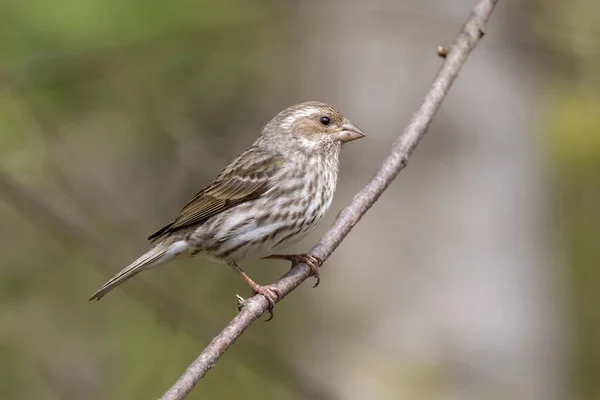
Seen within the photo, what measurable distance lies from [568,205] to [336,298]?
389 centimetres

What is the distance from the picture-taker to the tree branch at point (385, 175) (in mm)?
4066

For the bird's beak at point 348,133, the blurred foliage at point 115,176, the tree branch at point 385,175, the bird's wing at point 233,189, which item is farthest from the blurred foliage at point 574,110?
the bird's wing at point 233,189

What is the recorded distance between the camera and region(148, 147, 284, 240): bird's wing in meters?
6.00

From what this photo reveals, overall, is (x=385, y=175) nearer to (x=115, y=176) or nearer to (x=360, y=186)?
(x=360, y=186)

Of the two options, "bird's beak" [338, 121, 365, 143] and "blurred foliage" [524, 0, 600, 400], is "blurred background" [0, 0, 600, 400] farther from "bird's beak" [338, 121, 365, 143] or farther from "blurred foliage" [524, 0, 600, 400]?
"bird's beak" [338, 121, 365, 143]

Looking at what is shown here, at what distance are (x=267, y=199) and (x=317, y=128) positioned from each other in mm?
666

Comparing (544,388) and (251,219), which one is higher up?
(544,388)

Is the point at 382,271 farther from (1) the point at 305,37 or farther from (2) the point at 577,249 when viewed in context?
(2) the point at 577,249

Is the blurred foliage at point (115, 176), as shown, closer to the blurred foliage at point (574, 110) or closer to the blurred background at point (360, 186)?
the blurred background at point (360, 186)

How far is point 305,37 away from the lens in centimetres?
847

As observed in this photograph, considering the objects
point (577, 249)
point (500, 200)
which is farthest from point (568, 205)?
point (500, 200)

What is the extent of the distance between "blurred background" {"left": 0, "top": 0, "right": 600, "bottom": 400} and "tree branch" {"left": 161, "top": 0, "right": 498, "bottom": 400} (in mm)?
2036

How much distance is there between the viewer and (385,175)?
193 inches

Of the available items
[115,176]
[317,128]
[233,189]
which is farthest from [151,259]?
[115,176]
